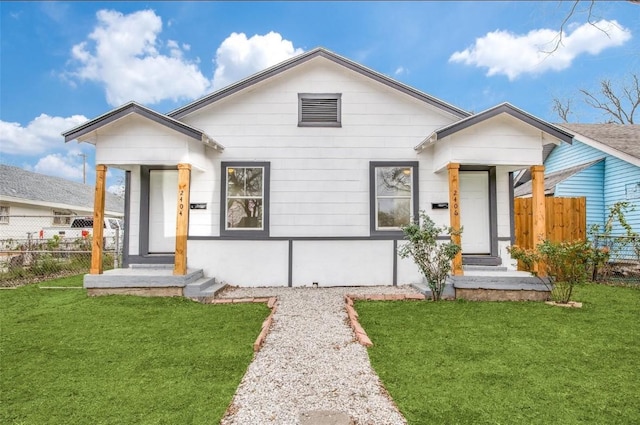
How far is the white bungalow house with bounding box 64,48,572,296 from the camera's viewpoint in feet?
26.5

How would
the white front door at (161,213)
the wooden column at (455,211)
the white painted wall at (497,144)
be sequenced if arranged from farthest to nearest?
the white front door at (161,213), the white painted wall at (497,144), the wooden column at (455,211)

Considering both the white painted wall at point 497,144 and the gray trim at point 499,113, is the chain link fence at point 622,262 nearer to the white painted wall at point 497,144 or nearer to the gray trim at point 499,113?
the white painted wall at point 497,144

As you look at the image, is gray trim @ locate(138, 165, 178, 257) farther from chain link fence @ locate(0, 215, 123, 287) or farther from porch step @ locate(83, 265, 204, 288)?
porch step @ locate(83, 265, 204, 288)

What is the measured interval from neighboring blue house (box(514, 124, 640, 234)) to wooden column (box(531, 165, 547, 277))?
649cm

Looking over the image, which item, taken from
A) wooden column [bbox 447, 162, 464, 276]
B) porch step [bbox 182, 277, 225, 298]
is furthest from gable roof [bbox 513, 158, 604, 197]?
porch step [bbox 182, 277, 225, 298]

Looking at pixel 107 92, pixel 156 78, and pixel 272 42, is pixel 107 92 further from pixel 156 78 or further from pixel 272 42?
pixel 272 42

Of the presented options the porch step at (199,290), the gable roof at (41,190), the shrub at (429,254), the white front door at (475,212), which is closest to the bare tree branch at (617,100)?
the white front door at (475,212)

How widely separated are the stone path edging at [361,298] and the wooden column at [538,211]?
254 cm

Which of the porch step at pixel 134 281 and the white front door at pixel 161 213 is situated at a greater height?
the white front door at pixel 161 213

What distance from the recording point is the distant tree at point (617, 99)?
2388cm

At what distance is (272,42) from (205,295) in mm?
15565

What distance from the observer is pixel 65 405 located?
298cm

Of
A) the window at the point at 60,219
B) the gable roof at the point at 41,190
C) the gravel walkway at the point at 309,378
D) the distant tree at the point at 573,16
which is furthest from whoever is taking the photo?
the window at the point at 60,219

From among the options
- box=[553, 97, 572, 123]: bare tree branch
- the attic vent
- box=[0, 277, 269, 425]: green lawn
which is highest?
box=[553, 97, 572, 123]: bare tree branch
